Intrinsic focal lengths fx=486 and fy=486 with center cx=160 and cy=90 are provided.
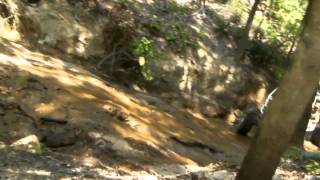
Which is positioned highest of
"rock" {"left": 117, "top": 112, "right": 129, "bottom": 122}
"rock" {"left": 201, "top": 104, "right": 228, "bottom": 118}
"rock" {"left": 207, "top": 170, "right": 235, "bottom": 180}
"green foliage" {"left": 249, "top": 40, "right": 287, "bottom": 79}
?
"green foliage" {"left": 249, "top": 40, "right": 287, "bottom": 79}

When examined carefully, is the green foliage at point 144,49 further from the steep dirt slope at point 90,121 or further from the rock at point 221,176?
the rock at point 221,176

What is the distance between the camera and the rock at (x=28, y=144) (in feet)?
24.9

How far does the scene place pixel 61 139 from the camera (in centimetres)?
829

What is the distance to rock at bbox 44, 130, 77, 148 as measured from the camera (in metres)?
8.17

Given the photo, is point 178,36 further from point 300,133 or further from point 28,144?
point 28,144

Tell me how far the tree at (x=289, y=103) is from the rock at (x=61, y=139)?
4133 mm

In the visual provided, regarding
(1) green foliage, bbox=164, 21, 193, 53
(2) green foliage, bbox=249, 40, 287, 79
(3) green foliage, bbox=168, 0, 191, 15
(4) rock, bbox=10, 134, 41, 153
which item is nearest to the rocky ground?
(4) rock, bbox=10, 134, 41, 153

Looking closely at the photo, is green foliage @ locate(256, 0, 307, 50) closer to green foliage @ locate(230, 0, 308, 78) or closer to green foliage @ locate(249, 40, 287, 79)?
green foliage @ locate(230, 0, 308, 78)

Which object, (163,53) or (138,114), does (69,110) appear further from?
→ (163,53)

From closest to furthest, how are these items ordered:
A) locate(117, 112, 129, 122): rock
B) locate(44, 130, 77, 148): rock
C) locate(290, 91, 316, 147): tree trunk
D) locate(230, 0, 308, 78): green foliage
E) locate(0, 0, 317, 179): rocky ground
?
locate(0, 0, 317, 179): rocky ground → locate(44, 130, 77, 148): rock → locate(117, 112, 129, 122): rock → locate(290, 91, 316, 147): tree trunk → locate(230, 0, 308, 78): green foliage

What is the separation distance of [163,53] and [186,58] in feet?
3.51

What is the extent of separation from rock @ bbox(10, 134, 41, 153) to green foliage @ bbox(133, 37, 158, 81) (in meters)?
7.13

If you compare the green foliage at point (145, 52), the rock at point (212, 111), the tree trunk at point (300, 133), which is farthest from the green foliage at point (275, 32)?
the tree trunk at point (300, 133)

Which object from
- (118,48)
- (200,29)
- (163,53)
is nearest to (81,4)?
(118,48)
